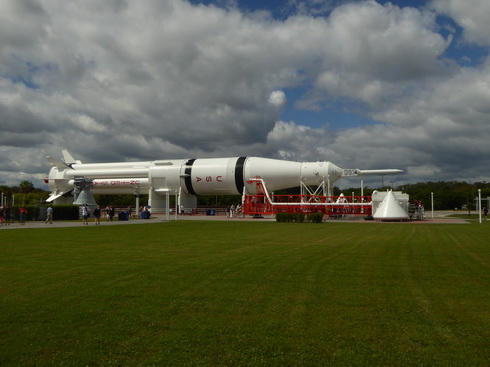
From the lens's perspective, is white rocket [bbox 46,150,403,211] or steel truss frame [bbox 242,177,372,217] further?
white rocket [bbox 46,150,403,211]

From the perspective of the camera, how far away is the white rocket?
110 ft

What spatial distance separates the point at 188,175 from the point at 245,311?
32.9 m

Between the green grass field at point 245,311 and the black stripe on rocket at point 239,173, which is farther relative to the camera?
the black stripe on rocket at point 239,173

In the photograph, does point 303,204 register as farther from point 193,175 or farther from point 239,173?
point 193,175

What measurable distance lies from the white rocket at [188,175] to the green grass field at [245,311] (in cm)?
2524

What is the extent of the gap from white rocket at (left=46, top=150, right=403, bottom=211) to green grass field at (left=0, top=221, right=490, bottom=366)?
25.2 meters

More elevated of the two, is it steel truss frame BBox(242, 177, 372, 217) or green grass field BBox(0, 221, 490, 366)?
steel truss frame BBox(242, 177, 372, 217)

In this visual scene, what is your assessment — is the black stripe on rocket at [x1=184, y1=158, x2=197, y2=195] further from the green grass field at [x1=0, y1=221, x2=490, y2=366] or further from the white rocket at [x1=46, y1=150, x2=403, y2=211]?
the green grass field at [x1=0, y1=221, x2=490, y2=366]

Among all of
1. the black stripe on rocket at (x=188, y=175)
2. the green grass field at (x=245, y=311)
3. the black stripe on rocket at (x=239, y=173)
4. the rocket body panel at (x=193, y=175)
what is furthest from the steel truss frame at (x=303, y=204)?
the green grass field at (x=245, y=311)

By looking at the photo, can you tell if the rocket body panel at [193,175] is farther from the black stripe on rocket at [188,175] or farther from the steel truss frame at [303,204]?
the steel truss frame at [303,204]

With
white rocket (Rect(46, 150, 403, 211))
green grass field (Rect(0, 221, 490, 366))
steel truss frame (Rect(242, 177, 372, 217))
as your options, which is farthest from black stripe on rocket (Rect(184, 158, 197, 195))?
green grass field (Rect(0, 221, 490, 366))

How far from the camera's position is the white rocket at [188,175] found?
33.6 metres

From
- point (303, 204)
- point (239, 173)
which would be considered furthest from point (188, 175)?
point (303, 204)

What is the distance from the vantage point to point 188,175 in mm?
37062
